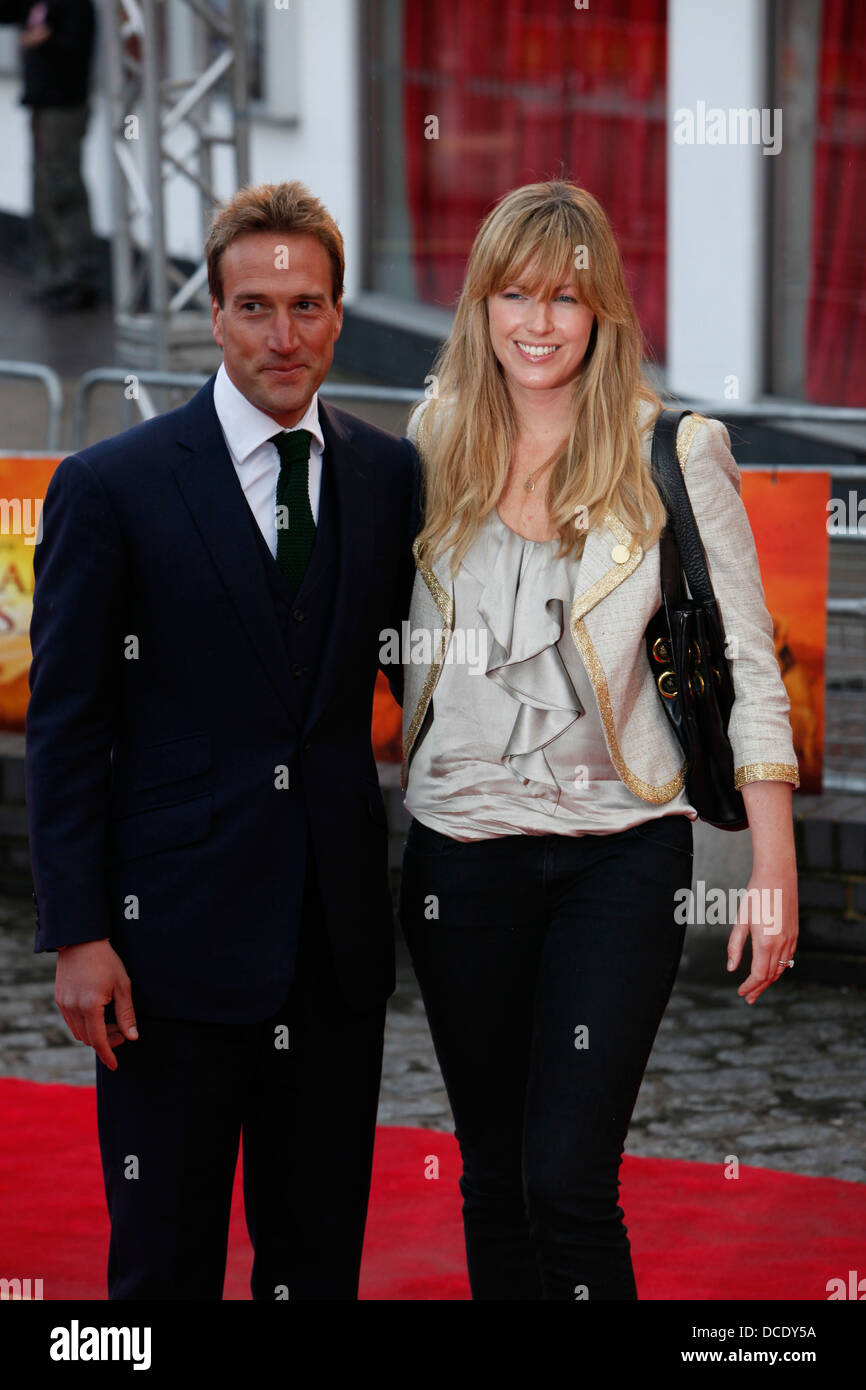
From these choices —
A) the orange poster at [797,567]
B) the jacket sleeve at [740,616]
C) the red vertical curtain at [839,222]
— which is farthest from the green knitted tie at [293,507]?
the red vertical curtain at [839,222]

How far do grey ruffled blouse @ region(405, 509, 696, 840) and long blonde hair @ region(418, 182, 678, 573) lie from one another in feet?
0.20

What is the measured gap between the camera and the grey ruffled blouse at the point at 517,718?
325 cm

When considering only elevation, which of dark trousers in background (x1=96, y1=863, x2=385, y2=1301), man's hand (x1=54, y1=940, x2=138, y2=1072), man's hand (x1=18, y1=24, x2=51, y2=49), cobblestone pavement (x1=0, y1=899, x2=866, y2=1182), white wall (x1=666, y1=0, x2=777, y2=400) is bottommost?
cobblestone pavement (x1=0, y1=899, x2=866, y2=1182)

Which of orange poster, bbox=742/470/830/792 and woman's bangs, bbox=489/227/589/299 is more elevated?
woman's bangs, bbox=489/227/589/299

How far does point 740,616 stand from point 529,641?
13.8 inches

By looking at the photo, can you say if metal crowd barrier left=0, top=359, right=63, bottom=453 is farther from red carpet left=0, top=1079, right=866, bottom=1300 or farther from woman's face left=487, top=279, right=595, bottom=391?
woman's face left=487, top=279, right=595, bottom=391

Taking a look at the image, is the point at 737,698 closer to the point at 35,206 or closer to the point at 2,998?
the point at 2,998

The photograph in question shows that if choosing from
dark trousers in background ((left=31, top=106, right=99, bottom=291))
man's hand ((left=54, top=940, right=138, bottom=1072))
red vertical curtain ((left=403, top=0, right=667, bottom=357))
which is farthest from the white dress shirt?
dark trousers in background ((left=31, top=106, right=99, bottom=291))

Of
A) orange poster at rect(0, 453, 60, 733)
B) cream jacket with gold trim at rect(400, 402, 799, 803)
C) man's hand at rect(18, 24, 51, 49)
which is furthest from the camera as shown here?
man's hand at rect(18, 24, 51, 49)

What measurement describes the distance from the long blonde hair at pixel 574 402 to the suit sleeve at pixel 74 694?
22.9 inches

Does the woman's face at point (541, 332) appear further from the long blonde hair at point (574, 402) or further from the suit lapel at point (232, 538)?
the suit lapel at point (232, 538)

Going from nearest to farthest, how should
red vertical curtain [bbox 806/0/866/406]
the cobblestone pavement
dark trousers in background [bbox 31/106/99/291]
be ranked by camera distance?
the cobblestone pavement
red vertical curtain [bbox 806/0/866/406]
dark trousers in background [bbox 31/106/99/291]

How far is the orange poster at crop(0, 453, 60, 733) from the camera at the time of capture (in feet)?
23.6
